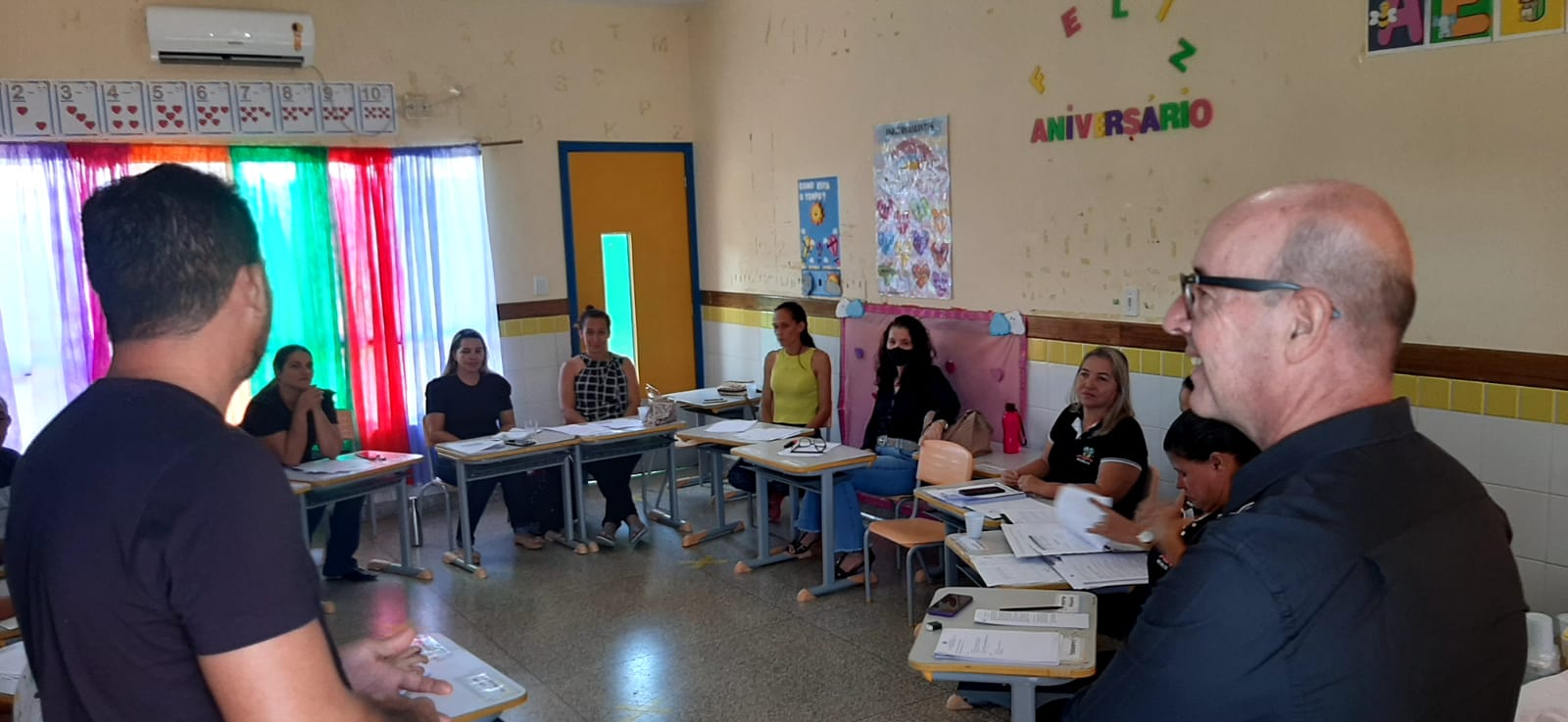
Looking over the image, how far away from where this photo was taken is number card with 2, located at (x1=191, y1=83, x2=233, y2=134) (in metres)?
6.34

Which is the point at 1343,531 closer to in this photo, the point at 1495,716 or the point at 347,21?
the point at 1495,716

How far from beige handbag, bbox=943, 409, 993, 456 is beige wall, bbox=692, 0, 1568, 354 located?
0.66 meters

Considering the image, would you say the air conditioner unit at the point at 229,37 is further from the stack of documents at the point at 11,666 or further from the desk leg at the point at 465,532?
the stack of documents at the point at 11,666

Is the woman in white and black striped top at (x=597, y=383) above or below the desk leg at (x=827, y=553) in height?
above

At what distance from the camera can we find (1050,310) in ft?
18.1

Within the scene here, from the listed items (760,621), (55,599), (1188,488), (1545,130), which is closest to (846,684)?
(760,621)

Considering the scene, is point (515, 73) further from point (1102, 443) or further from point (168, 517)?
point (168, 517)

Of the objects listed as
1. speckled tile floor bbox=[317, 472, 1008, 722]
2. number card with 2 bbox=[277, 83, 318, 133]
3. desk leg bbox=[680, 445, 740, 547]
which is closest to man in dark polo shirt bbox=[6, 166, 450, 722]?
speckled tile floor bbox=[317, 472, 1008, 722]

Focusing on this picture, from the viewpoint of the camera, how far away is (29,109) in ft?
19.2

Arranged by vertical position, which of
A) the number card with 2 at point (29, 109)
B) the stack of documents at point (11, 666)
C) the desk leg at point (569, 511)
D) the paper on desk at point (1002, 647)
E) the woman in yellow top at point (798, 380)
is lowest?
the desk leg at point (569, 511)

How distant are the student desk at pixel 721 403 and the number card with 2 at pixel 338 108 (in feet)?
8.67

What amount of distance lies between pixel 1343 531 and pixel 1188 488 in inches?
99.0

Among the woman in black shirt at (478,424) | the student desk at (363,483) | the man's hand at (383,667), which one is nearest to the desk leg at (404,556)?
the student desk at (363,483)

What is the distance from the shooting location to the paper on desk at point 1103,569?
342 centimetres
